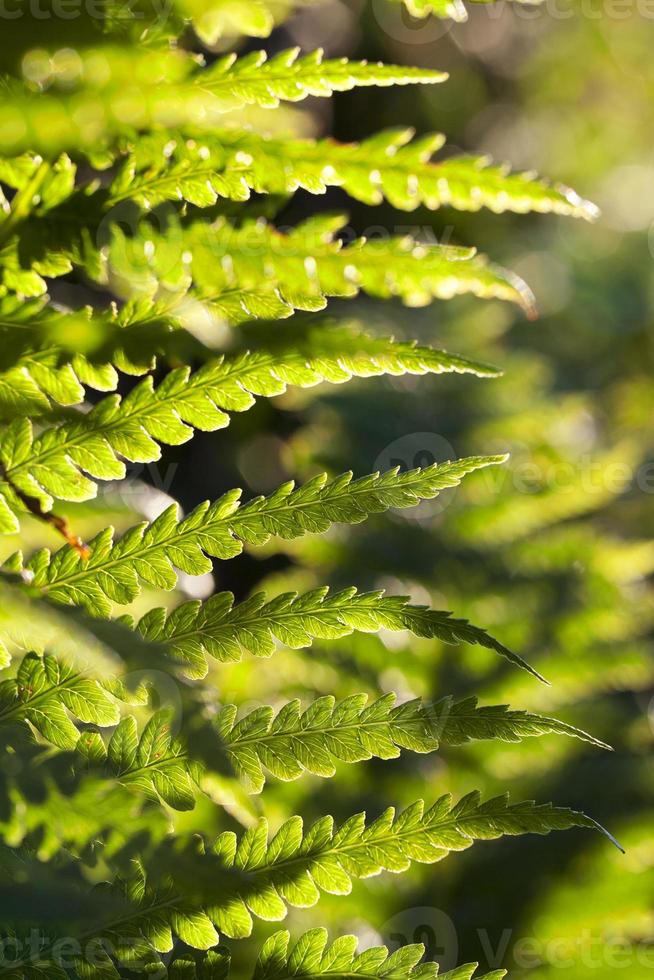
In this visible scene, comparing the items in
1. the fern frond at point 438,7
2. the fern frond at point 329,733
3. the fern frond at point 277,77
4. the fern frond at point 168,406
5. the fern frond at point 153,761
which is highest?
the fern frond at point 438,7

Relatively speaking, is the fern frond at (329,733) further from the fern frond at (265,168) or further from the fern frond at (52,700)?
the fern frond at (265,168)

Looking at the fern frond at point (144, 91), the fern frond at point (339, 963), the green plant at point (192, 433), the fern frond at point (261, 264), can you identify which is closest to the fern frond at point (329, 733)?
the green plant at point (192, 433)

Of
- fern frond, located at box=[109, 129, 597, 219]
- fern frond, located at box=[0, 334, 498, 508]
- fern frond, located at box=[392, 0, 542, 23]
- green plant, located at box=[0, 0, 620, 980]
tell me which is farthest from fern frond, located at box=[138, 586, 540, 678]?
fern frond, located at box=[392, 0, 542, 23]

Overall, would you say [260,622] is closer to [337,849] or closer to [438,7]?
[337,849]

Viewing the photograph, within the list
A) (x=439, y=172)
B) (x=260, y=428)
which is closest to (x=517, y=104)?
(x=260, y=428)

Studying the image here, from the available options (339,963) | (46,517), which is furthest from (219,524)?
(339,963)

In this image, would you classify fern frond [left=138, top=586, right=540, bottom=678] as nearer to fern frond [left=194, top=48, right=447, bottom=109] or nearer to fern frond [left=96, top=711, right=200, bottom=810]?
fern frond [left=96, top=711, right=200, bottom=810]

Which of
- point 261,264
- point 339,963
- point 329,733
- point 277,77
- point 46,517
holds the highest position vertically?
point 277,77
